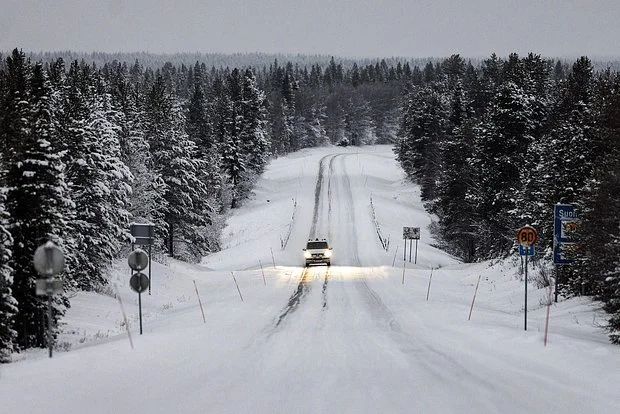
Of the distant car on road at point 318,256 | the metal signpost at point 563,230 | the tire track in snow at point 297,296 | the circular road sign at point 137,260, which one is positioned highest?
the metal signpost at point 563,230

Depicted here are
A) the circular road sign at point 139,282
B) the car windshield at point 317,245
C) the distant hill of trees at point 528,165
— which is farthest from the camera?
the car windshield at point 317,245

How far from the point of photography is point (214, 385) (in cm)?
1170

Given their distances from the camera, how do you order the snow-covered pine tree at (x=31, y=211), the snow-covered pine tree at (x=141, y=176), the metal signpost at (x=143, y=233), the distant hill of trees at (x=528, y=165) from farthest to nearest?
the snow-covered pine tree at (x=141, y=176) → the metal signpost at (x=143, y=233) → the snow-covered pine tree at (x=31, y=211) → the distant hill of trees at (x=528, y=165)

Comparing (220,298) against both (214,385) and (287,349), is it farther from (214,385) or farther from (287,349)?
(214,385)

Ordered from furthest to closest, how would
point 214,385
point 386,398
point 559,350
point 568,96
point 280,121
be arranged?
point 280,121 < point 568,96 < point 559,350 < point 214,385 < point 386,398

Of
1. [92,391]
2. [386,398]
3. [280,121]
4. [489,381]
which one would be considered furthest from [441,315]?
[280,121]

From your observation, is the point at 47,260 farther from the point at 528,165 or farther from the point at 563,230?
the point at 528,165

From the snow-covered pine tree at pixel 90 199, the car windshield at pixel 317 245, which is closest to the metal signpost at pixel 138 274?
the snow-covered pine tree at pixel 90 199

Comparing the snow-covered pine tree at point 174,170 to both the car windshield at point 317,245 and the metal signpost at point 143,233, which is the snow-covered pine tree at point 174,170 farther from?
the metal signpost at point 143,233

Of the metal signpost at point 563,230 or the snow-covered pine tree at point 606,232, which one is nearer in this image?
the snow-covered pine tree at point 606,232

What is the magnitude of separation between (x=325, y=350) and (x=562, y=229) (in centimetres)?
932

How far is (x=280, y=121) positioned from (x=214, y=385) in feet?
428

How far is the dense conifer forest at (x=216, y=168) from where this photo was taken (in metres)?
19.2

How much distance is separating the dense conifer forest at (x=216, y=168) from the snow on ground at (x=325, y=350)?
2056 mm
